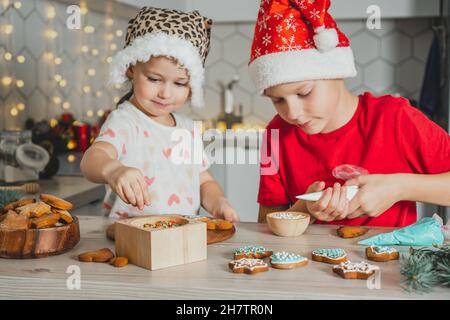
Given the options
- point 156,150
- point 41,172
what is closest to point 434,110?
point 156,150

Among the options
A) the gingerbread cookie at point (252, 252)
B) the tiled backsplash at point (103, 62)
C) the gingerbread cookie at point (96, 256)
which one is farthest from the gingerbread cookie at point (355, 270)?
the tiled backsplash at point (103, 62)

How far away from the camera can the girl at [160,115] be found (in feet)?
4.25

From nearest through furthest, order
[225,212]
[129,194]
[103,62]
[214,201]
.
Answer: [129,194] → [225,212] → [214,201] → [103,62]

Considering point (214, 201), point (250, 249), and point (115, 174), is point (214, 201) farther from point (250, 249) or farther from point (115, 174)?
point (250, 249)

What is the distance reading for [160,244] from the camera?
75 centimetres

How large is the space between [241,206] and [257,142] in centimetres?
33

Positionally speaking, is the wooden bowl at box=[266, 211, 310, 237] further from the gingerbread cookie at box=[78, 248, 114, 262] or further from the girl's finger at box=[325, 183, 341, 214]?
the gingerbread cookie at box=[78, 248, 114, 262]

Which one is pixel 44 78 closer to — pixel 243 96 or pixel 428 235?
pixel 243 96

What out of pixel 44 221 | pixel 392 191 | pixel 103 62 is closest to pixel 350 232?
pixel 392 191

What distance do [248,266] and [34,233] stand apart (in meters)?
0.33

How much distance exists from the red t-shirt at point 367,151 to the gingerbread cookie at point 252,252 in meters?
0.48

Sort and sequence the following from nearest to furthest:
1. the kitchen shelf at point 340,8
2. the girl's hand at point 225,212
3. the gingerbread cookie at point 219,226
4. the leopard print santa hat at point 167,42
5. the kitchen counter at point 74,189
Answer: the gingerbread cookie at point 219,226 < the girl's hand at point 225,212 < the leopard print santa hat at point 167,42 < the kitchen counter at point 74,189 < the kitchen shelf at point 340,8

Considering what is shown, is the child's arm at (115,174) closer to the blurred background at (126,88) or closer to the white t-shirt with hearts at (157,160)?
the white t-shirt with hearts at (157,160)
